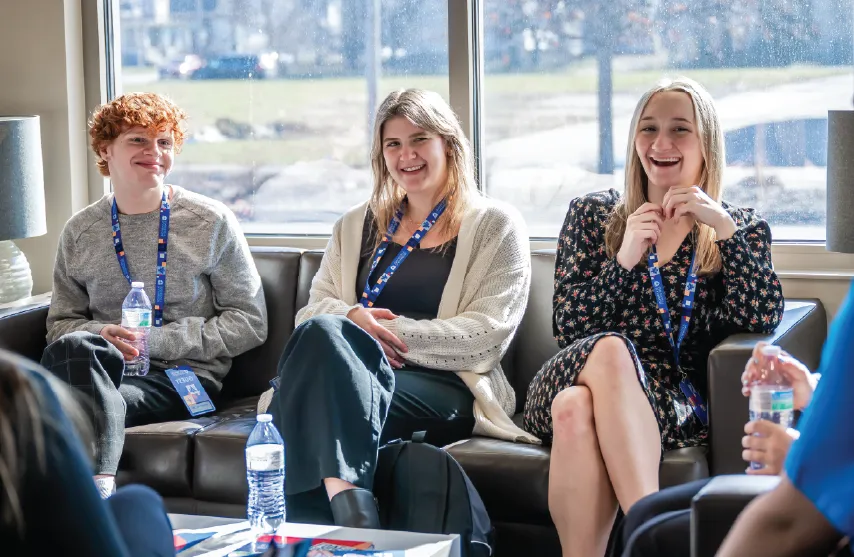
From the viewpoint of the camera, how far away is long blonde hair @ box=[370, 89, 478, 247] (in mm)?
3332

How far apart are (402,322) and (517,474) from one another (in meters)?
0.59

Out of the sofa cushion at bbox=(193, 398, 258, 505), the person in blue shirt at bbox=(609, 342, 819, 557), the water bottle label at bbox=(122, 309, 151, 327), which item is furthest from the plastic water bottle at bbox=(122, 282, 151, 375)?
the person in blue shirt at bbox=(609, 342, 819, 557)

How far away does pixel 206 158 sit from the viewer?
435cm

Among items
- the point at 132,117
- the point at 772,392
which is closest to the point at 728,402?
the point at 772,392

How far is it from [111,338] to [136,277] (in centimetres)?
26

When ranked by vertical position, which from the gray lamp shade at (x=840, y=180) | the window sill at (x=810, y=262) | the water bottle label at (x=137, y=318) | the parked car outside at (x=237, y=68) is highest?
the parked car outside at (x=237, y=68)

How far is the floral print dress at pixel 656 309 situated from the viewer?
9.34ft

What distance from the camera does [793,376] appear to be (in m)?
2.17

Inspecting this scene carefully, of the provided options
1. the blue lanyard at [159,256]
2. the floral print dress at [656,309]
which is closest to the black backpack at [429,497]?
the floral print dress at [656,309]

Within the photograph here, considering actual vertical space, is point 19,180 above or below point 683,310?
above

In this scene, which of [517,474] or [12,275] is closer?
[517,474]

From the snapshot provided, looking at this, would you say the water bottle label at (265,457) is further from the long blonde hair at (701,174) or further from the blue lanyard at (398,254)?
the long blonde hair at (701,174)

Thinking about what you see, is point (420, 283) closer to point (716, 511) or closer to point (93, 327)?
point (93, 327)

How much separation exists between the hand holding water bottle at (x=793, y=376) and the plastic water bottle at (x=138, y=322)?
6.24 feet
